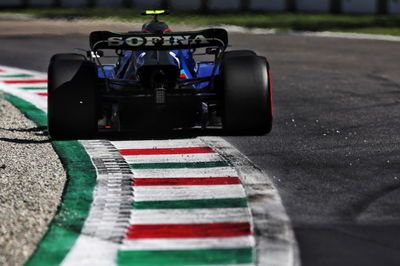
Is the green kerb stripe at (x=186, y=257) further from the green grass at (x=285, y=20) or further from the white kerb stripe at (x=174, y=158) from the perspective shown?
the green grass at (x=285, y=20)

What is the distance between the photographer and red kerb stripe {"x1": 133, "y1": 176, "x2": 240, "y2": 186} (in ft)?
24.1

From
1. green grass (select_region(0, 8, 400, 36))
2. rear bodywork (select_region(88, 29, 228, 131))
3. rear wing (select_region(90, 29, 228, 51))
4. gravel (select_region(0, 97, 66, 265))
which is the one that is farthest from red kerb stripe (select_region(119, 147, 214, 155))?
green grass (select_region(0, 8, 400, 36))

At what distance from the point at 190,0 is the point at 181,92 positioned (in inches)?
1103

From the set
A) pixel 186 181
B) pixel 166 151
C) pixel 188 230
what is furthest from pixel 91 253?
pixel 166 151

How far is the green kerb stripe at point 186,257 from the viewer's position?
17.3 ft

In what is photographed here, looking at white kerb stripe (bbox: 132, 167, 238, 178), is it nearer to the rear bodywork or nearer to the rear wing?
the rear bodywork

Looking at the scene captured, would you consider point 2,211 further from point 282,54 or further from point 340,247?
point 282,54

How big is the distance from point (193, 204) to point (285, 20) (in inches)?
1017

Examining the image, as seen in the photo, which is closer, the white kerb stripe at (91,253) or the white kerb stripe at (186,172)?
the white kerb stripe at (91,253)

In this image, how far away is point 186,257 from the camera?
5.38m

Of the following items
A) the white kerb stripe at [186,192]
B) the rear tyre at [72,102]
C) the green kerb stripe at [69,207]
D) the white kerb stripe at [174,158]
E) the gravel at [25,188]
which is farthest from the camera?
the rear tyre at [72,102]

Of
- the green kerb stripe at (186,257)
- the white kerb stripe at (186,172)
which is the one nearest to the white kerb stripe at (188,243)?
the green kerb stripe at (186,257)

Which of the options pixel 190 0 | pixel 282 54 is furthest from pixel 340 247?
pixel 190 0

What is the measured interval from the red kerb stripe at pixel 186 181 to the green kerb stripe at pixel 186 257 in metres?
1.86
